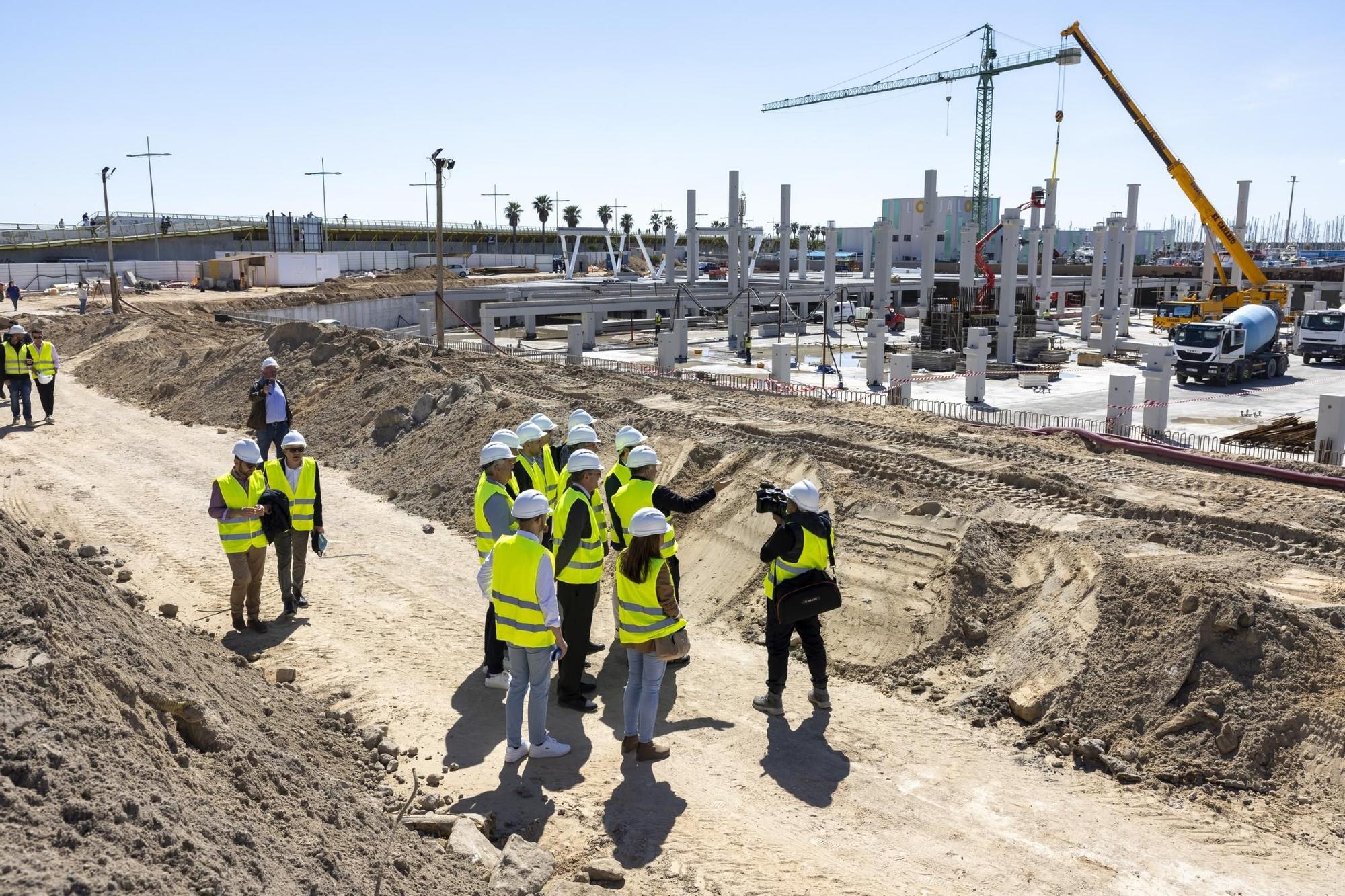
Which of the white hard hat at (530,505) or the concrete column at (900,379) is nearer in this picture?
the white hard hat at (530,505)

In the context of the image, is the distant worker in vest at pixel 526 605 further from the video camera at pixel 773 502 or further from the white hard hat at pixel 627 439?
the white hard hat at pixel 627 439

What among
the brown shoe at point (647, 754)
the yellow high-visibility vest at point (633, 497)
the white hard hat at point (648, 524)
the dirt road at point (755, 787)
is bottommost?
the dirt road at point (755, 787)

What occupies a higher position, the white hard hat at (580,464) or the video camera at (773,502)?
the white hard hat at (580,464)

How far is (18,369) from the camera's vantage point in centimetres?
1769

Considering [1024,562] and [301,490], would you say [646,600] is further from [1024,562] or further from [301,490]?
[1024,562]

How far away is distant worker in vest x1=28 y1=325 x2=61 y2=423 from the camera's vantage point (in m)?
18.1

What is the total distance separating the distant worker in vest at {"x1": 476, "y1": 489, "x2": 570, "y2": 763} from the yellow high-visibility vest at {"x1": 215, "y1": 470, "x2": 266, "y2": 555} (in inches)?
Answer: 125

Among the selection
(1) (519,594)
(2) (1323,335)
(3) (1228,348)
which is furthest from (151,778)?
(2) (1323,335)

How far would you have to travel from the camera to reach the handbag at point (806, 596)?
7160 millimetres

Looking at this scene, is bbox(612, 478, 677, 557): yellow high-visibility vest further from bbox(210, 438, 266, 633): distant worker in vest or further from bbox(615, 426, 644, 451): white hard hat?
bbox(210, 438, 266, 633): distant worker in vest

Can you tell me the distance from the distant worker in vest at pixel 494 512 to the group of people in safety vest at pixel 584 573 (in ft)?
0.03

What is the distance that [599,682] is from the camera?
26.5ft

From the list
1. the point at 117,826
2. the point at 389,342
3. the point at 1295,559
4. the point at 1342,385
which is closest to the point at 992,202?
the point at 1342,385

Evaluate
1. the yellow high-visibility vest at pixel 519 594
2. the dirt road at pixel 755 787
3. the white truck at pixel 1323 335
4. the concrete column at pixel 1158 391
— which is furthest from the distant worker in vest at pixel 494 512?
the white truck at pixel 1323 335
